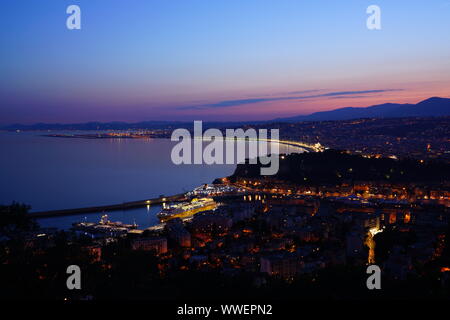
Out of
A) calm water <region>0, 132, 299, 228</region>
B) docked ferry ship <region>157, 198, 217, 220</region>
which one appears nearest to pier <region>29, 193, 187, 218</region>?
calm water <region>0, 132, 299, 228</region>

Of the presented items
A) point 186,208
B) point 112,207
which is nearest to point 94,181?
point 112,207

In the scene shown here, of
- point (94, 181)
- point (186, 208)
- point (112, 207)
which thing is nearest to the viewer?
point (186, 208)

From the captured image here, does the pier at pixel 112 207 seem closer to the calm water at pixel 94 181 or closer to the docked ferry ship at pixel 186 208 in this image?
the calm water at pixel 94 181

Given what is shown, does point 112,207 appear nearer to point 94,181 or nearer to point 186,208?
point 186,208

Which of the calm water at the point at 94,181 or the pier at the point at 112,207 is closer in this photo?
the pier at the point at 112,207

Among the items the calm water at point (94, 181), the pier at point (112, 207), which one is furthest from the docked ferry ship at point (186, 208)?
the pier at point (112, 207)

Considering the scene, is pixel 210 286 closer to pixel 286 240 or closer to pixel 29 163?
pixel 286 240

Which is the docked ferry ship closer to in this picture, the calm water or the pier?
the calm water
